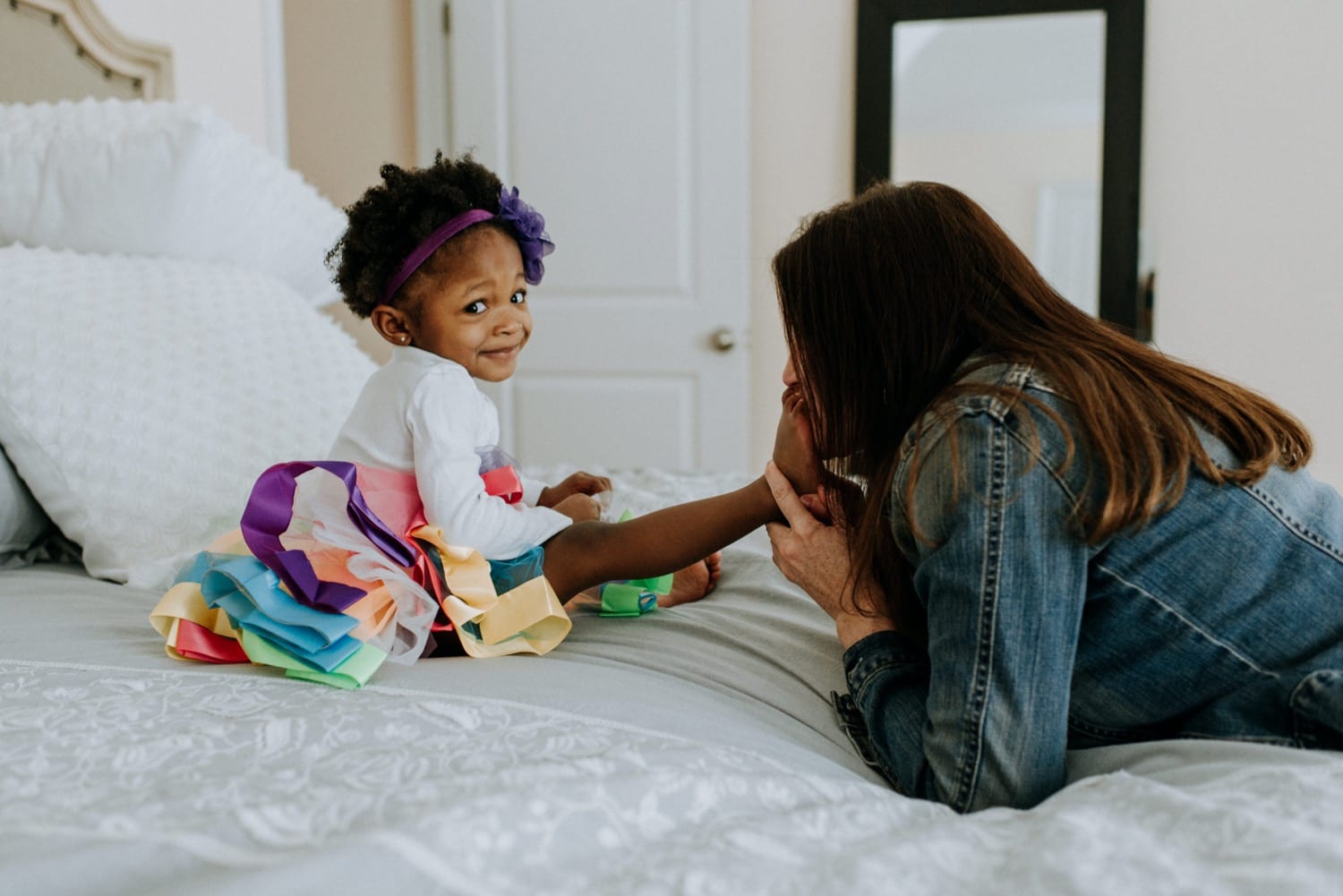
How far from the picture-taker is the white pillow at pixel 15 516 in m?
1.36

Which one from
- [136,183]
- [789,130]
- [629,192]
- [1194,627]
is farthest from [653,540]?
[789,130]

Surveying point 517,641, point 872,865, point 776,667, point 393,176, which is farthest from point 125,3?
point 872,865

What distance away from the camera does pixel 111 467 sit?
1.35m

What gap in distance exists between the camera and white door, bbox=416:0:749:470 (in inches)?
131

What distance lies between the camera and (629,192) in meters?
3.38

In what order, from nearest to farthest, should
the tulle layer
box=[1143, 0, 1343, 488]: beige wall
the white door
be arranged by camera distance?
the tulle layer, box=[1143, 0, 1343, 488]: beige wall, the white door

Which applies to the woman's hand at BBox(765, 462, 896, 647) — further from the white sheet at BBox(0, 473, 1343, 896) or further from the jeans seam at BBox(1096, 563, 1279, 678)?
the jeans seam at BBox(1096, 563, 1279, 678)

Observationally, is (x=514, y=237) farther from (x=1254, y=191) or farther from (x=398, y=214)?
(x=1254, y=191)

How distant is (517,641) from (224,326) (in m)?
0.74

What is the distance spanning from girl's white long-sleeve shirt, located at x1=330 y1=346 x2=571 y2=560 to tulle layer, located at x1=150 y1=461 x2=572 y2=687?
0.03 meters

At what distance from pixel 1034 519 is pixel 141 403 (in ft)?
3.72

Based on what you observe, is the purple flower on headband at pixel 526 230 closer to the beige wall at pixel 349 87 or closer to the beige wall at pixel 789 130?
the beige wall at pixel 789 130

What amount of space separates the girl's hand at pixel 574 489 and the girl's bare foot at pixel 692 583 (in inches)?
7.1

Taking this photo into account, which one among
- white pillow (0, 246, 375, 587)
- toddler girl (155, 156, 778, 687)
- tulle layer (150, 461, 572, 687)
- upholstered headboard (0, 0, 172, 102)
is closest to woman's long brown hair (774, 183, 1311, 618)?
toddler girl (155, 156, 778, 687)
